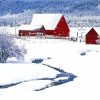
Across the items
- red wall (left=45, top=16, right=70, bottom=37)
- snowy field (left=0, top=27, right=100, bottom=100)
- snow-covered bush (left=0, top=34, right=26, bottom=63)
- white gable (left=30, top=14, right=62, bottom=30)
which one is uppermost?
white gable (left=30, top=14, right=62, bottom=30)

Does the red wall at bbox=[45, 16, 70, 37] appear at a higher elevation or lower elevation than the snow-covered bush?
higher

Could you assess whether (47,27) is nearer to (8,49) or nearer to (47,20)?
(47,20)

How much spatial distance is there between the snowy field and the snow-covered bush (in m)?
0.91

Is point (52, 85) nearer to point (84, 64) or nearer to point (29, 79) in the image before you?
point (29, 79)

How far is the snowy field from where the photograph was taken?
28.8 metres

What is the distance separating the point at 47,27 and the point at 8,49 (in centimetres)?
2885

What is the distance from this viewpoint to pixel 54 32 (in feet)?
241

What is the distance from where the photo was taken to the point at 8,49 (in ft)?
150

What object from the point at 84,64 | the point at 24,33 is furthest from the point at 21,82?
the point at 24,33

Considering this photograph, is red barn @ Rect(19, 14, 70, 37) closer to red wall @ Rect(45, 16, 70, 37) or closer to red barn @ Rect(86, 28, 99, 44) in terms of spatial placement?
red wall @ Rect(45, 16, 70, 37)

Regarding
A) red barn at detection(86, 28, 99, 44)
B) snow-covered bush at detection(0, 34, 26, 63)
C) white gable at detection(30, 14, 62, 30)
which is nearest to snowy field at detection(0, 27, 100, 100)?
snow-covered bush at detection(0, 34, 26, 63)

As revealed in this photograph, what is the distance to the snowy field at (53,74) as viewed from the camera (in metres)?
28.8

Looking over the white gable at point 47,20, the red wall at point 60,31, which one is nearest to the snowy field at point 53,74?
the red wall at point 60,31

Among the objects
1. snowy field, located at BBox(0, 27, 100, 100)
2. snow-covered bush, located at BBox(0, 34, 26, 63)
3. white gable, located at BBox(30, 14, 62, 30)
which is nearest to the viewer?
snowy field, located at BBox(0, 27, 100, 100)
